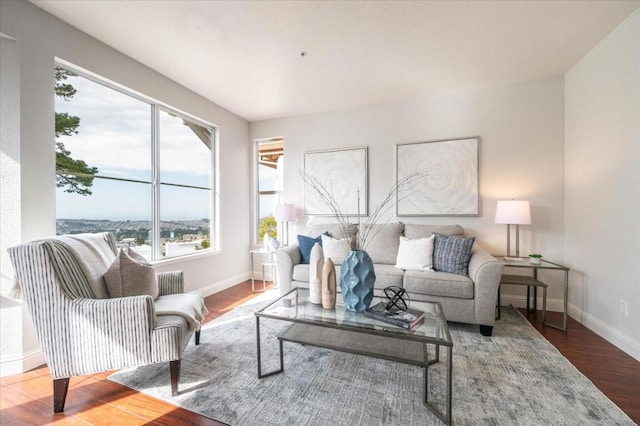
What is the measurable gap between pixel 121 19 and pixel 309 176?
2.59 meters

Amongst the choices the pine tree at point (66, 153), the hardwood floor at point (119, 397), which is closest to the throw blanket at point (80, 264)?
the hardwood floor at point (119, 397)

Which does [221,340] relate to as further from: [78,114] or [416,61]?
[416,61]

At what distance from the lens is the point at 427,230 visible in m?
3.10

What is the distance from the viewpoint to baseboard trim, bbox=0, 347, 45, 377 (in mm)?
1777

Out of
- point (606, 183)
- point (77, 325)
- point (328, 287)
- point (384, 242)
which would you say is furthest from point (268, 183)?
point (606, 183)

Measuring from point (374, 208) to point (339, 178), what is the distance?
2.22 feet

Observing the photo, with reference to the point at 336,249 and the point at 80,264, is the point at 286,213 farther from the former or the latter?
the point at 80,264

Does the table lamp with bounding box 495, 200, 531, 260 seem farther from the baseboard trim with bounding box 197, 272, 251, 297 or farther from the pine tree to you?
the pine tree

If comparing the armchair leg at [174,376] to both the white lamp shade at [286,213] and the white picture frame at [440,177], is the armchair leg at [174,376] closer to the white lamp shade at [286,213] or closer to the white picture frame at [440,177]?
the white lamp shade at [286,213]

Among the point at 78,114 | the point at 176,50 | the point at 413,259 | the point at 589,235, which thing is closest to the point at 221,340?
the point at 413,259

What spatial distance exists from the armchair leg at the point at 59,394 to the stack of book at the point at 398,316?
180cm

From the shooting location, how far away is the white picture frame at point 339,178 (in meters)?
3.69

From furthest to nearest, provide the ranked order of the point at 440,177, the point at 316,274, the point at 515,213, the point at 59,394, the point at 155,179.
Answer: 1. the point at 440,177
2. the point at 155,179
3. the point at 515,213
4. the point at 316,274
5. the point at 59,394

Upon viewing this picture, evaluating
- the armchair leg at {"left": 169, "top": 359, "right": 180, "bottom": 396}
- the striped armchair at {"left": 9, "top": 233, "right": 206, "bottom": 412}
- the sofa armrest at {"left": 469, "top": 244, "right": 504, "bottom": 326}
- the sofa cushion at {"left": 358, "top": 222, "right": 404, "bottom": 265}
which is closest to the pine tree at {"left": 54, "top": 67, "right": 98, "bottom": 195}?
the striped armchair at {"left": 9, "top": 233, "right": 206, "bottom": 412}
